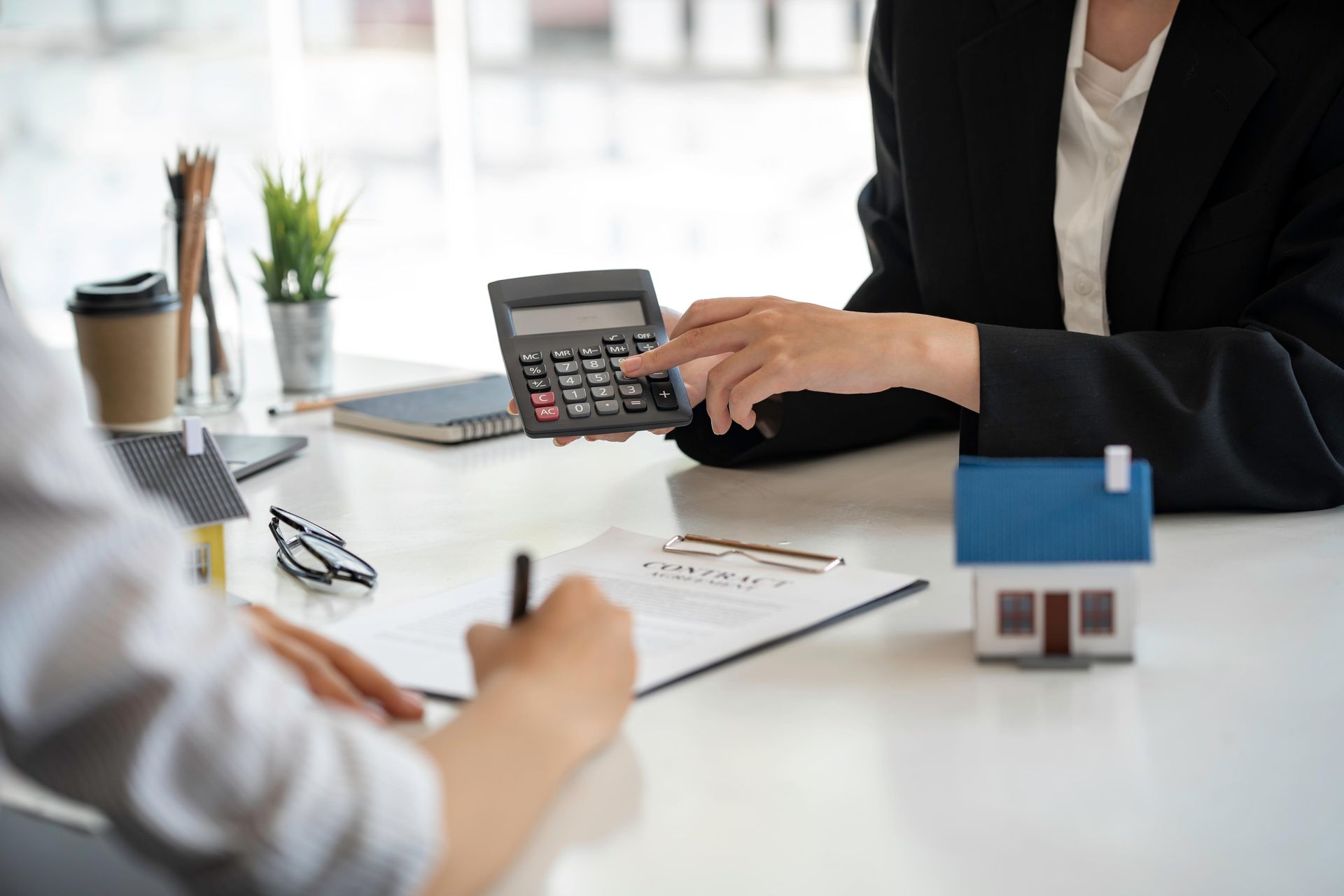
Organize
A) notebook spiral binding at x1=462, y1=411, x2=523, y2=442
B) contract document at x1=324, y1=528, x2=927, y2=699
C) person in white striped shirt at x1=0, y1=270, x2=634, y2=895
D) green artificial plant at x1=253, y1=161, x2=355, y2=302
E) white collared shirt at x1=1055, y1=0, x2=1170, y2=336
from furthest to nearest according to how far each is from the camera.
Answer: green artificial plant at x1=253, y1=161, x2=355, y2=302 < notebook spiral binding at x1=462, y1=411, x2=523, y2=442 < white collared shirt at x1=1055, y1=0, x2=1170, y2=336 < contract document at x1=324, y1=528, x2=927, y2=699 < person in white striped shirt at x1=0, y1=270, x2=634, y2=895

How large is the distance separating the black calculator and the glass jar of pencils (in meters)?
0.58

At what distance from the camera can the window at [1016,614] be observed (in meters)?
0.70

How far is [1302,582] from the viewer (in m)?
0.84

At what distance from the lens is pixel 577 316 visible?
113cm

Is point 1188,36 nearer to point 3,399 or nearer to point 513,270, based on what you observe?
point 3,399

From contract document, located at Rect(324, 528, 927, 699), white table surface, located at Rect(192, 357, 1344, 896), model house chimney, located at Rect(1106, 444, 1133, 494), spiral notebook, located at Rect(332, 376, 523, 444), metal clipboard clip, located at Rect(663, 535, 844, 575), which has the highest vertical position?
model house chimney, located at Rect(1106, 444, 1133, 494)

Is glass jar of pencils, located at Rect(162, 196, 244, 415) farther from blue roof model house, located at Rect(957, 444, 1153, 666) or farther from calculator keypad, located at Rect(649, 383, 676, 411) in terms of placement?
blue roof model house, located at Rect(957, 444, 1153, 666)

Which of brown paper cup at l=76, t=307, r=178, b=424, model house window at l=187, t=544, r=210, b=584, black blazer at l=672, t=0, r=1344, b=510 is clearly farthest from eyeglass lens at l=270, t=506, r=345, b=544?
brown paper cup at l=76, t=307, r=178, b=424

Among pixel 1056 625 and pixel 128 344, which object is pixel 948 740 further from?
pixel 128 344

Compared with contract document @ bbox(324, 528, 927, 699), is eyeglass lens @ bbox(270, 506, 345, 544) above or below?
above

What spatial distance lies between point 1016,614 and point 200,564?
493mm

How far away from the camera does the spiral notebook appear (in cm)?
134

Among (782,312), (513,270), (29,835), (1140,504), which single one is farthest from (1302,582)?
(513,270)

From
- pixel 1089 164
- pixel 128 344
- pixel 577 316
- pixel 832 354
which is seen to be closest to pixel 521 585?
pixel 832 354
